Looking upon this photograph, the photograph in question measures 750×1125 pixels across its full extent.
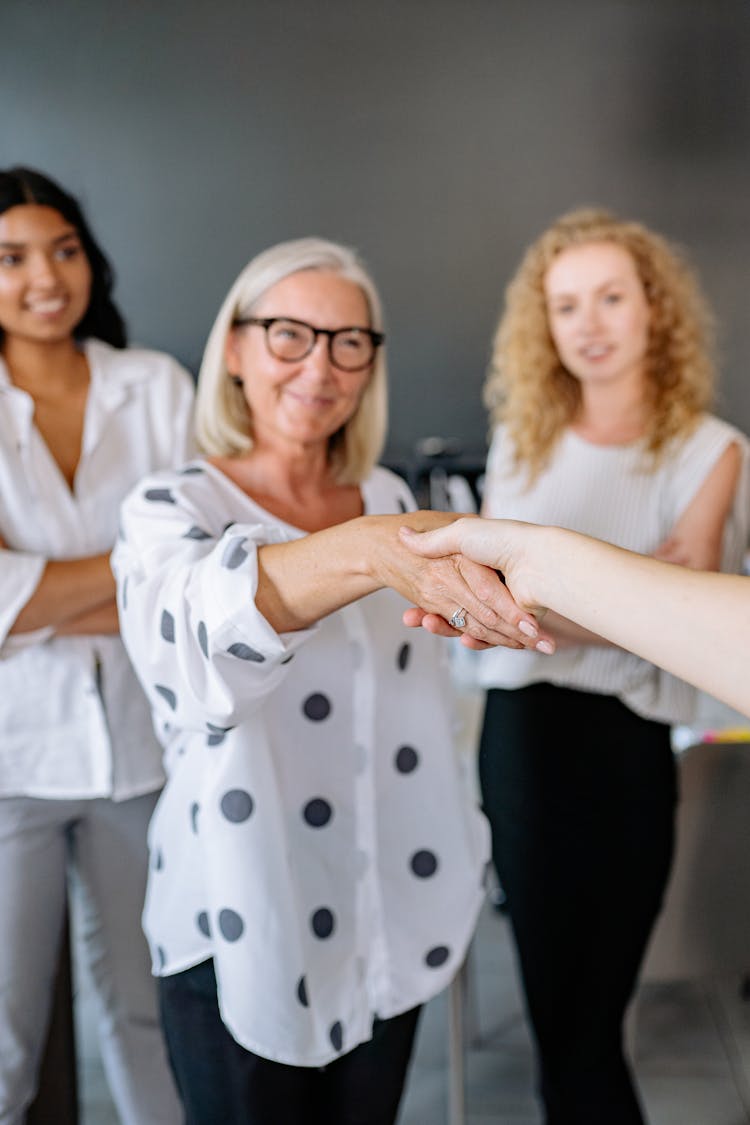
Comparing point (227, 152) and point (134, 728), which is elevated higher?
point (227, 152)

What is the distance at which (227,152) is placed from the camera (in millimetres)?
4098

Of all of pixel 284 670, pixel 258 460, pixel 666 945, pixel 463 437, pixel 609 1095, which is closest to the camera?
pixel 284 670

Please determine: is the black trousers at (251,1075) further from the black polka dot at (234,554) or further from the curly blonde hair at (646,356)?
the curly blonde hair at (646,356)

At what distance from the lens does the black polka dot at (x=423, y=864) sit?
1.35 m

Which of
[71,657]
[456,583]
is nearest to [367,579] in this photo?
[456,583]

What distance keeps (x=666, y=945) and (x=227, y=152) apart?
3164 mm

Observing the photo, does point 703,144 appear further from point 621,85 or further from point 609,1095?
point 609,1095

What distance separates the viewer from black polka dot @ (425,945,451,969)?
134cm

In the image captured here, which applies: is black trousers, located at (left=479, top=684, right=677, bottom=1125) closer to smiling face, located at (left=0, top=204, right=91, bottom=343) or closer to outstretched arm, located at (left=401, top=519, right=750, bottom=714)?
outstretched arm, located at (left=401, top=519, right=750, bottom=714)

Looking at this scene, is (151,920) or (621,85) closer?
(151,920)

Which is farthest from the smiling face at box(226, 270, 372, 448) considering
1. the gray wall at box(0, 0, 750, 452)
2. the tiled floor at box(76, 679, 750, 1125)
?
the gray wall at box(0, 0, 750, 452)

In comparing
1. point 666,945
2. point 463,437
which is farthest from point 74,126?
point 666,945

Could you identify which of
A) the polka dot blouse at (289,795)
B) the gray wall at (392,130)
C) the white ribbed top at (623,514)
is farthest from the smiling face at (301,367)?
the gray wall at (392,130)

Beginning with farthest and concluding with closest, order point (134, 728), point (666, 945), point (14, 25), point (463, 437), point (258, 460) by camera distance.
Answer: point (463, 437) → point (14, 25) → point (666, 945) → point (134, 728) → point (258, 460)
